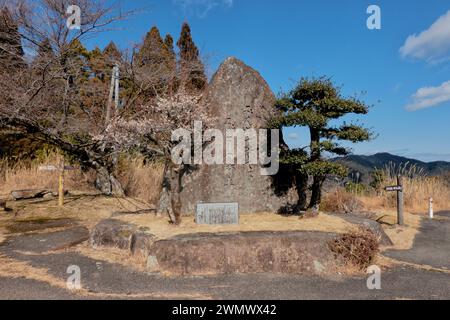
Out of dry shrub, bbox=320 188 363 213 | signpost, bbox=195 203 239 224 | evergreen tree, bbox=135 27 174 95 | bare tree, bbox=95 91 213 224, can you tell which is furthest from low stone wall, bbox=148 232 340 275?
evergreen tree, bbox=135 27 174 95

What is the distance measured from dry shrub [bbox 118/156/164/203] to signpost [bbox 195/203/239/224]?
631 centimetres

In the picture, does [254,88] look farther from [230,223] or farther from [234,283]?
[234,283]

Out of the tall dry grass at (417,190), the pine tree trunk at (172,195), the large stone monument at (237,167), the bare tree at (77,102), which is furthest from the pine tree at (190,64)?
the tall dry grass at (417,190)

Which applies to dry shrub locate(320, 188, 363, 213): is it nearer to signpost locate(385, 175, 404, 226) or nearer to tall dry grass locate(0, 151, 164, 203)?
signpost locate(385, 175, 404, 226)

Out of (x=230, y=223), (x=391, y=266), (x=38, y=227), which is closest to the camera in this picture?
(x=391, y=266)

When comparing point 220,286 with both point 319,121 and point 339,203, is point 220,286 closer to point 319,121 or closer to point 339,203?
point 319,121

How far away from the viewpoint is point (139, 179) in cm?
1293

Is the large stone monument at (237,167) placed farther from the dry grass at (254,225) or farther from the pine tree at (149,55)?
the pine tree at (149,55)

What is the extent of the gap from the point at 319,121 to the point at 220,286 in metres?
3.17

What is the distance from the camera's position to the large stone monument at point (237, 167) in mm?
6684
